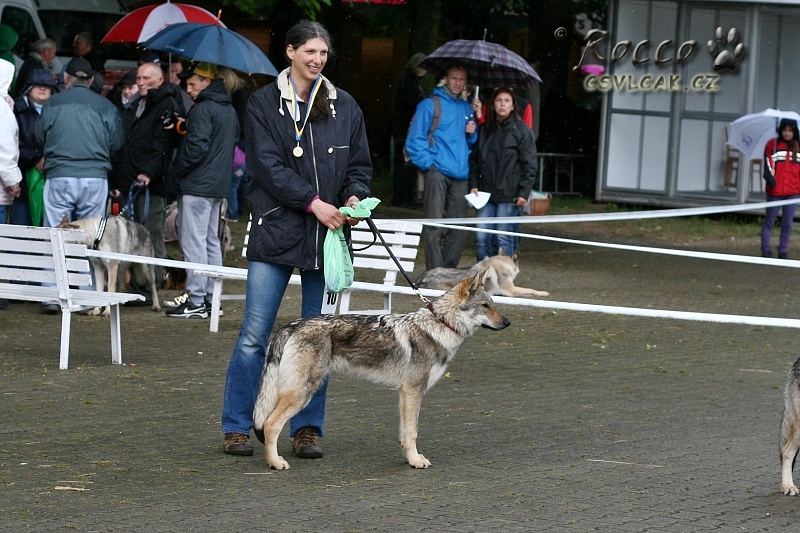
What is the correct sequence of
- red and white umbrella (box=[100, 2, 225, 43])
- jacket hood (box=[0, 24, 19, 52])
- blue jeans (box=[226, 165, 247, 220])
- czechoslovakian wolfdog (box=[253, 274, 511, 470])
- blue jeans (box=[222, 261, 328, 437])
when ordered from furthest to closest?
1. blue jeans (box=[226, 165, 247, 220])
2. red and white umbrella (box=[100, 2, 225, 43])
3. jacket hood (box=[0, 24, 19, 52])
4. blue jeans (box=[222, 261, 328, 437])
5. czechoslovakian wolfdog (box=[253, 274, 511, 470])

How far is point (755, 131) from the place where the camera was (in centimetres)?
1797

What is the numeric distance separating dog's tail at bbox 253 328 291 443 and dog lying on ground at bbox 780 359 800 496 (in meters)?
2.39

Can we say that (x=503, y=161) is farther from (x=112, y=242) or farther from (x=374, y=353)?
(x=374, y=353)

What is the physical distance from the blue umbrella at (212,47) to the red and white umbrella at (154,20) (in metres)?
2.69

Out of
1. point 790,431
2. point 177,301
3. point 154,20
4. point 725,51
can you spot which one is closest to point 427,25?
point 725,51

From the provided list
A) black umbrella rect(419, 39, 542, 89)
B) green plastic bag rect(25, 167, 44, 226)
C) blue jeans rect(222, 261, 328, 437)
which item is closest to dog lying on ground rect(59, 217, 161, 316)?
green plastic bag rect(25, 167, 44, 226)

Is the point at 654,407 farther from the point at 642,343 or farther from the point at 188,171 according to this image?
the point at 188,171

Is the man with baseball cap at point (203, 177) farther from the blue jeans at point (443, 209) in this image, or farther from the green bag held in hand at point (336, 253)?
the green bag held in hand at point (336, 253)

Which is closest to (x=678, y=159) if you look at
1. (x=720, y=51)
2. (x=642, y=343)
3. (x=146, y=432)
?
(x=720, y=51)

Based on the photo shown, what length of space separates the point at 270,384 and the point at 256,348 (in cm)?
31

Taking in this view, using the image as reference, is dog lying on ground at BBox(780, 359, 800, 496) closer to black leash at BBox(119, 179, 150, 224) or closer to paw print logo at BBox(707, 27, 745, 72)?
black leash at BBox(119, 179, 150, 224)

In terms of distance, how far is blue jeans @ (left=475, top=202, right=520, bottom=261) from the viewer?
13188mm

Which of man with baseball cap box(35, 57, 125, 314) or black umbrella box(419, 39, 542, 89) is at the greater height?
black umbrella box(419, 39, 542, 89)

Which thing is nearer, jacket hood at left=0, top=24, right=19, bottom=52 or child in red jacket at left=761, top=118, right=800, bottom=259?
jacket hood at left=0, top=24, right=19, bottom=52
